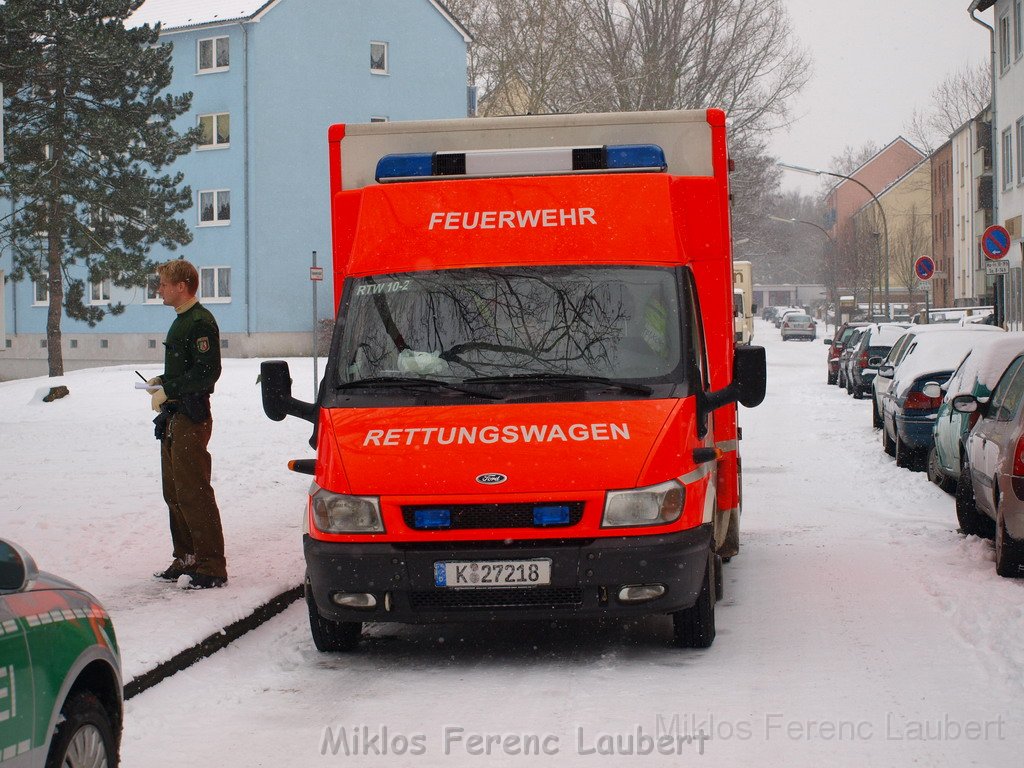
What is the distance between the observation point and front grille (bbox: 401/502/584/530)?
6855mm

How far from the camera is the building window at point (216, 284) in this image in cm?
5109

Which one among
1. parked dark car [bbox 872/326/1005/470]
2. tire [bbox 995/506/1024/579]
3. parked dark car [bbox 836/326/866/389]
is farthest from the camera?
parked dark car [bbox 836/326/866/389]

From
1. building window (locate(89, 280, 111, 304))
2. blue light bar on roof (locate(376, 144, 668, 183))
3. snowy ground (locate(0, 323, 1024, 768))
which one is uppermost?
building window (locate(89, 280, 111, 304))

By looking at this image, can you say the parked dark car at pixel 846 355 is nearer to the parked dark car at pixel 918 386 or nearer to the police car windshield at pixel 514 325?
the parked dark car at pixel 918 386

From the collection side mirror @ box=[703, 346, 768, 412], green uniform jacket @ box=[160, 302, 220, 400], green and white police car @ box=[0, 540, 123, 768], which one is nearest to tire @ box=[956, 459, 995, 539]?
side mirror @ box=[703, 346, 768, 412]

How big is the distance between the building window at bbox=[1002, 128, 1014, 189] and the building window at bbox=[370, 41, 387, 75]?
867 inches

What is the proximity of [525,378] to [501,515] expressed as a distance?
832 mm

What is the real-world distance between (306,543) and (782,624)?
2.73m

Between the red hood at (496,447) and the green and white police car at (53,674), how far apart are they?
252 centimetres

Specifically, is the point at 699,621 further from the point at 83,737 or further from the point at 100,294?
the point at 100,294

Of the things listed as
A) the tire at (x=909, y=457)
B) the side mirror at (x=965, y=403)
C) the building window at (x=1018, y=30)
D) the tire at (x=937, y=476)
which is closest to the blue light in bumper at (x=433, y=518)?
the side mirror at (x=965, y=403)

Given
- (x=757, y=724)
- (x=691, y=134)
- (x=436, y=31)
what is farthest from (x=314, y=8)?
(x=757, y=724)

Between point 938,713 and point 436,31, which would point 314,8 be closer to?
point 436,31

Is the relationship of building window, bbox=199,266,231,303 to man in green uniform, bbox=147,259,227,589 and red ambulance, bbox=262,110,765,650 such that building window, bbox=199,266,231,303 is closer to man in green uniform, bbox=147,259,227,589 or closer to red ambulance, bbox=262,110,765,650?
man in green uniform, bbox=147,259,227,589
